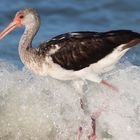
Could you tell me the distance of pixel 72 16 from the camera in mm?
16969

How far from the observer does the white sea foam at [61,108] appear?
11047 millimetres

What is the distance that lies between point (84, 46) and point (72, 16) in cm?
627

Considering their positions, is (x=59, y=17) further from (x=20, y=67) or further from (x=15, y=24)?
(x=15, y=24)

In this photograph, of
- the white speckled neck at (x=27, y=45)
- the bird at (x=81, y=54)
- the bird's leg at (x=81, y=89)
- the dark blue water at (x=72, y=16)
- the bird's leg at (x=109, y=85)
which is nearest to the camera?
the bird at (x=81, y=54)

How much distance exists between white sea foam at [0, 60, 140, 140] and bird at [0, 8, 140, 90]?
68cm

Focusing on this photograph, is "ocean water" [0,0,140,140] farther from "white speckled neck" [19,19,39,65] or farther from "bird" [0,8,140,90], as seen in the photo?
"white speckled neck" [19,19,39,65]

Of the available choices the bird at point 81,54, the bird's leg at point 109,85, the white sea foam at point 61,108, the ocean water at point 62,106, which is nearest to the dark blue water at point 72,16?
the ocean water at point 62,106

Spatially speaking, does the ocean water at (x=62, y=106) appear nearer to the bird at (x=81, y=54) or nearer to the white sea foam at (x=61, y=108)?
the white sea foam at (x=61, y=108)

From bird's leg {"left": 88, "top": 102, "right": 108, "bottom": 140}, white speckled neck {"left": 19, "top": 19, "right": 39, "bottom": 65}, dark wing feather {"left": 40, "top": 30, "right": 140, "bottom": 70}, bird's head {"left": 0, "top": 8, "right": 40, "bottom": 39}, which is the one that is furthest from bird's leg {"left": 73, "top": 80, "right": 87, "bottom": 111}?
bird's head {"left": 0, "top": 8, "right": 40, "bottom": 39}

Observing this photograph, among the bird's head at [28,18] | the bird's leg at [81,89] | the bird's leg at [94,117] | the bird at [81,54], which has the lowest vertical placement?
the bird's leg at [94,117]

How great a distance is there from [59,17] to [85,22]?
719mm

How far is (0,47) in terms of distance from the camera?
14531 mm

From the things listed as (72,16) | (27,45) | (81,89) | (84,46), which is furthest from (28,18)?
Answer: (72,16)

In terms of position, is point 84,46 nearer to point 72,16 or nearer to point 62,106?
point 62,106
